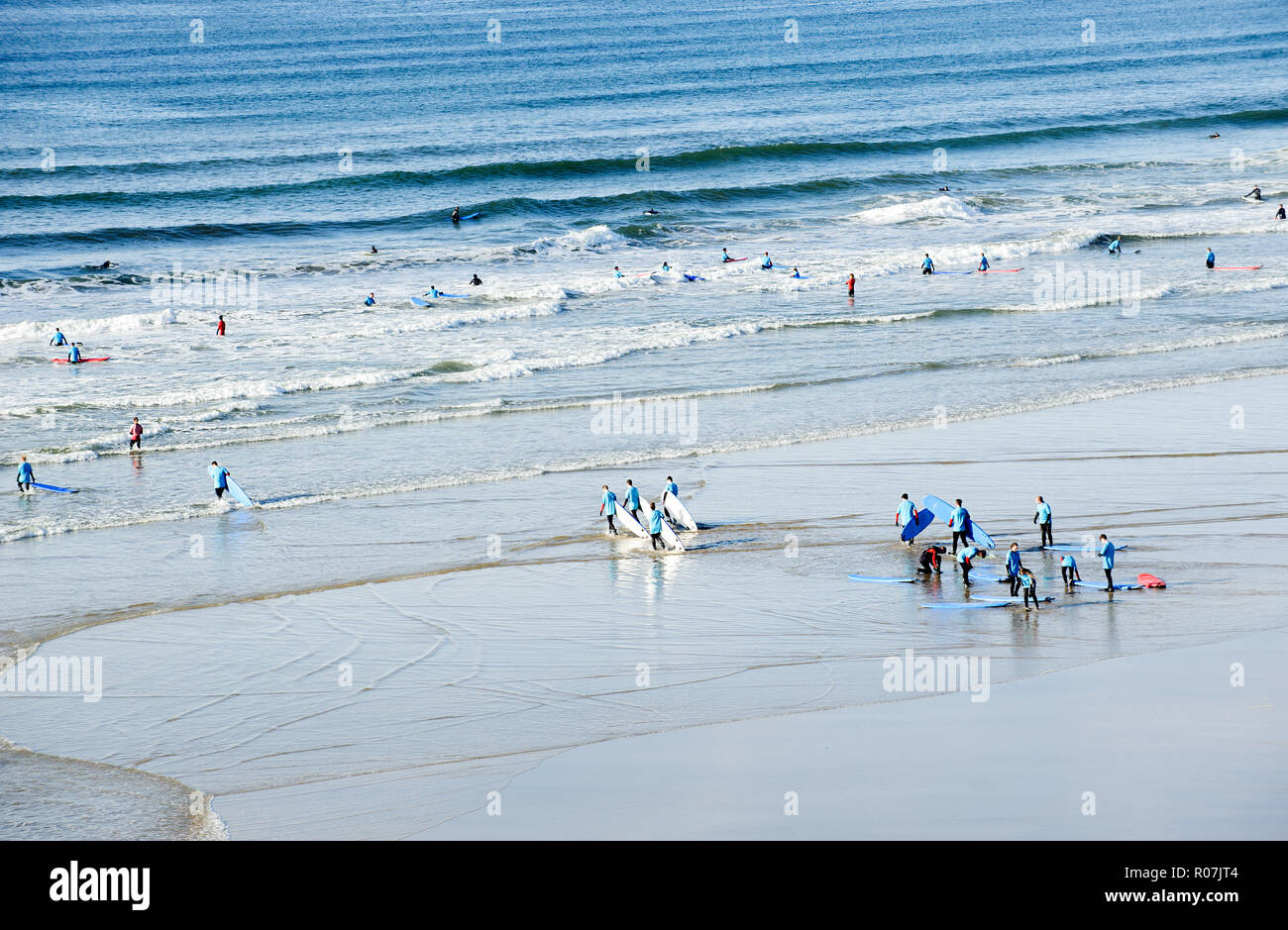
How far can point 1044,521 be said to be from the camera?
61.1 ft

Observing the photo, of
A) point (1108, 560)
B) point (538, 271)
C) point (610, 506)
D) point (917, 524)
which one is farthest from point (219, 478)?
point (538, 271)

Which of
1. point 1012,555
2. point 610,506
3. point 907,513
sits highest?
point 610,506

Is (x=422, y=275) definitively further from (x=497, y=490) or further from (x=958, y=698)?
(x=958, y=698)

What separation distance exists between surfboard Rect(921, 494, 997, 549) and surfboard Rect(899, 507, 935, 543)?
0.16 meters

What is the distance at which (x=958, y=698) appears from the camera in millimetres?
13617

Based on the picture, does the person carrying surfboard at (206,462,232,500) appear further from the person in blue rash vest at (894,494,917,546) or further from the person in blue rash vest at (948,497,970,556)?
the person in blue rash vest at (948,497,970,556)

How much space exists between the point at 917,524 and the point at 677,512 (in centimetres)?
376

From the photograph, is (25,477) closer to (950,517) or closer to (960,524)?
(950,517)

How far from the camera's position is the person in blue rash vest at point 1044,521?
1856 centimetres

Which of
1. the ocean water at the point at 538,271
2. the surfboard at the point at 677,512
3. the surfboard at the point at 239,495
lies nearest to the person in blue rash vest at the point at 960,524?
the surfboard at the point at 677,512

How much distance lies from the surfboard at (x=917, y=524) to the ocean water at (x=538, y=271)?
15.4 ft

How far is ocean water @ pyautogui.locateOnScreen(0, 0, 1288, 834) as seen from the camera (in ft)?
77.6

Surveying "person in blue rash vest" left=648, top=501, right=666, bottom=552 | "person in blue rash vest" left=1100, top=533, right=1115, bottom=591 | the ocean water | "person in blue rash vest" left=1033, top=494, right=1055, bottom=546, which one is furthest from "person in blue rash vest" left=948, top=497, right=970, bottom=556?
the ocean water
